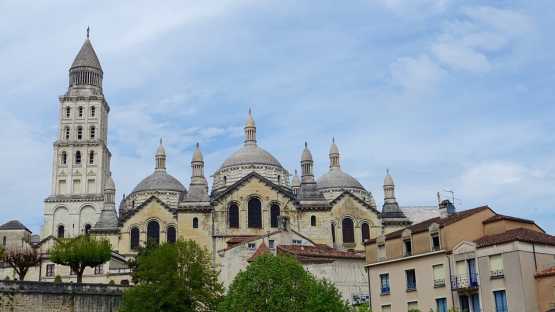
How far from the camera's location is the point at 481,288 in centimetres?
3444

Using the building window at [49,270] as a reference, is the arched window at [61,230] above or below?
above

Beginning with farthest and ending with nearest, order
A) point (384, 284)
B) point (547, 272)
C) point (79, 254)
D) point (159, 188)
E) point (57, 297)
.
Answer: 1. point (159, 188)
2. point (79, 254)
3. point (57, 297)
4. point (384, 284)
5. point (547, 272)

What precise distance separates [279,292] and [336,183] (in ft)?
183

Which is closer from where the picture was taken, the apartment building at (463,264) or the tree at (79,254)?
the apartment building at (463,264)

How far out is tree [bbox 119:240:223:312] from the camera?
45969 mm

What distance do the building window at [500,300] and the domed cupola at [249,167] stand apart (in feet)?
168

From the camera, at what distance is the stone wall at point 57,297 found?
161ft

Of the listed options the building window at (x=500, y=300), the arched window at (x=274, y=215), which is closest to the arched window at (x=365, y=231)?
the arched window at (x=274, y=215)

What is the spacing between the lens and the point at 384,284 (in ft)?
130

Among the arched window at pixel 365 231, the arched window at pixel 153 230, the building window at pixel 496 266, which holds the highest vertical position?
the arched window at pixel 153 230

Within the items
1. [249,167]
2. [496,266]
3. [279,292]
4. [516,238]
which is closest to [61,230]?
[249,167]

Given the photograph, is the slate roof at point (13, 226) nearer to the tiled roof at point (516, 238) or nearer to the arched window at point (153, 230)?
the arched window at point (153, 230)

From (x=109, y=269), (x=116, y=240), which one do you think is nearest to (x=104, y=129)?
(x=116, y=240)

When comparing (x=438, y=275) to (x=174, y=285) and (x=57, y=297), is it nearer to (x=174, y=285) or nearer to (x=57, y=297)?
(x=174, y=285)
